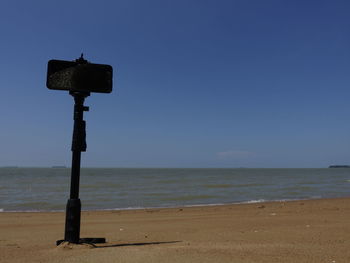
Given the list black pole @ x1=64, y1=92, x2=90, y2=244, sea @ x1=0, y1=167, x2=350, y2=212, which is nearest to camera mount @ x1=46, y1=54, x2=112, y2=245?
black pole @ x1=64, y1=92, x2=90, y2=244

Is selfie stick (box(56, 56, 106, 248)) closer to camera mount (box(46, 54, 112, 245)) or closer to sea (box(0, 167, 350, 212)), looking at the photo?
camera mount (box(46, 54, 112, 245))

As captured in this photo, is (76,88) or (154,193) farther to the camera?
(154,193)

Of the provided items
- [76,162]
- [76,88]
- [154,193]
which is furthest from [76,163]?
[154,193]

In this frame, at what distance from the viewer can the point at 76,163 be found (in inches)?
Result: 192

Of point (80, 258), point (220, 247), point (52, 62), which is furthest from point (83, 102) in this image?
point (220, 247)

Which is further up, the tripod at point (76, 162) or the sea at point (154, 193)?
the tripod at point (76, 162)

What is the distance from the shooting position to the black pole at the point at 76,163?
4871 millimetres

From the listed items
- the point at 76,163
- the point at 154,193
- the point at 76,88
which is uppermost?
the point at 76,88

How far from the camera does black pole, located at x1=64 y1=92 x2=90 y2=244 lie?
4.87 meters

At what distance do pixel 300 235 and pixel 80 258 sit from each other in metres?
4.68

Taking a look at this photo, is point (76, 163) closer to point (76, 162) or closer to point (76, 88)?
point (76, 162)

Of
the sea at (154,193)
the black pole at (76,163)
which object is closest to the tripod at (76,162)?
the black pole at (76,163)

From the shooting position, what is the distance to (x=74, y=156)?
4871mm

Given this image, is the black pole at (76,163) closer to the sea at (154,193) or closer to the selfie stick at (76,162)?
the selfie stick at (76,162)
